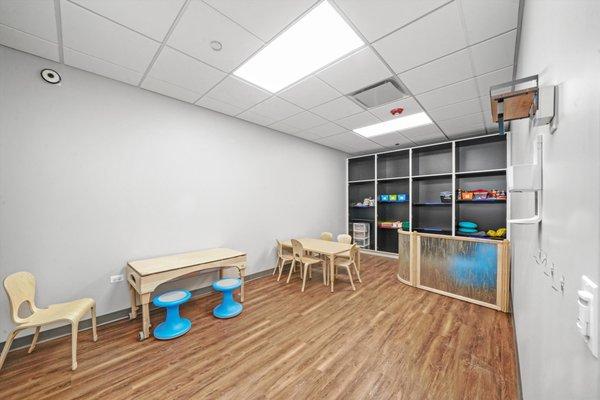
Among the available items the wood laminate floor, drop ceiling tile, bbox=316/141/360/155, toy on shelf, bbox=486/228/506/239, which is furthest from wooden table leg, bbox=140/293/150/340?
toy on shelf, bbox=486/228/506/239

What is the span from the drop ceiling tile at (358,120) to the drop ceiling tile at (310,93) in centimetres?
76

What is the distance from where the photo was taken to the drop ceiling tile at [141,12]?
5.36 ft

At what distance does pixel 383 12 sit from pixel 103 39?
7.82 feet

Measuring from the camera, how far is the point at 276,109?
339 centimetres

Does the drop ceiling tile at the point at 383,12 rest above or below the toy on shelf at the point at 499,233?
above

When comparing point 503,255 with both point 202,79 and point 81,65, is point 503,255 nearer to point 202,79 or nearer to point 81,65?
point 202,79

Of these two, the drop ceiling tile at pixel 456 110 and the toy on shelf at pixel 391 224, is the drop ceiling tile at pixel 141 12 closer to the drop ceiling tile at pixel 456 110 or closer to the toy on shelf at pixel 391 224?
the drop ceiling tile at pixel 456 110

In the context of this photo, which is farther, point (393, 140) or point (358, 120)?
point (393, 140)

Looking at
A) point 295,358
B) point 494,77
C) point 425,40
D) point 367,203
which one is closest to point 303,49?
point 425,40

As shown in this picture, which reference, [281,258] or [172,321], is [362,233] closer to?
[281,258]

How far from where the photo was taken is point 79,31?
189 cm

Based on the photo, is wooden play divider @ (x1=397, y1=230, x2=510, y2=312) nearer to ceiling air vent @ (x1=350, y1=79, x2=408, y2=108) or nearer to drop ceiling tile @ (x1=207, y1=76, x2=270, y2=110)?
ceiling air vent @ (x1=350, y1=79, x2=408, y2=108)

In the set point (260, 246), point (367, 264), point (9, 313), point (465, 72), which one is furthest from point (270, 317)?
point (465, 72)

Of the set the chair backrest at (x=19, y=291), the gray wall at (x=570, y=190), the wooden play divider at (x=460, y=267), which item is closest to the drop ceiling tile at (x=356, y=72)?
the gray wall at (x=570, y=190)
